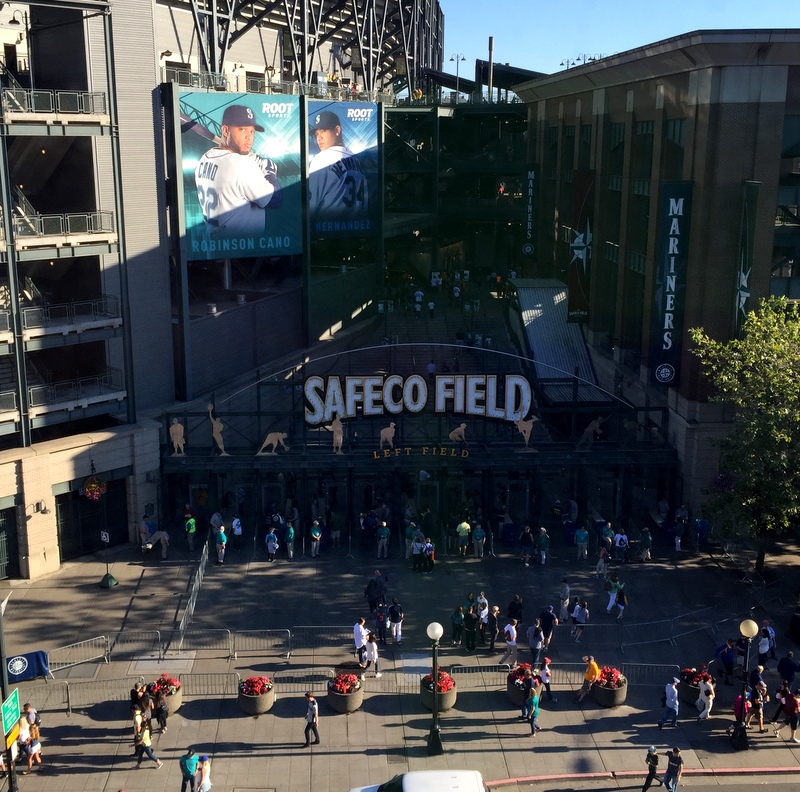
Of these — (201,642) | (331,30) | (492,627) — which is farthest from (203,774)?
(331,30)

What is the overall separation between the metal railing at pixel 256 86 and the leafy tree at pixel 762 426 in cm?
2389

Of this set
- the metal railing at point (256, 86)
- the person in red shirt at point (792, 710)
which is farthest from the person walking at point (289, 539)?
the metal railing at point (256, 86)

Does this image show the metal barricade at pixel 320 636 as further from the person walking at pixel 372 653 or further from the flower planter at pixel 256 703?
the flower planter at pixel 256 703

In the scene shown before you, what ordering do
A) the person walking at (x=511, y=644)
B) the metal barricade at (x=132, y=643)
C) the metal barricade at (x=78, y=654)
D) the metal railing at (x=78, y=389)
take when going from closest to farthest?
the person walking at (x=511, y=644), the metal barricade at (x=78, y=654), the metal barricade at (x=132, y=643), the metal railing at (x=78, y=389)

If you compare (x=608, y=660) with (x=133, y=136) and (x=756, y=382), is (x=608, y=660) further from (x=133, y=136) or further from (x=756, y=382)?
(x=133, y=136)

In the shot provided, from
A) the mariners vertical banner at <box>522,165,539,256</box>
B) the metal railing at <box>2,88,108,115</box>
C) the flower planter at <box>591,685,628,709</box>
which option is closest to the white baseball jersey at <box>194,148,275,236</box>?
the metal railing at <box>2,88,108,115</box>

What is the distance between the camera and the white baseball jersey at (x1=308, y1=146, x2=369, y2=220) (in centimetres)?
5088

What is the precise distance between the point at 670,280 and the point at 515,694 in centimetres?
1821

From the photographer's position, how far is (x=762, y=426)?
1196 inches

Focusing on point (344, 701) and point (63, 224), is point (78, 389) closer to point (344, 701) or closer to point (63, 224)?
→ point (63, 224)

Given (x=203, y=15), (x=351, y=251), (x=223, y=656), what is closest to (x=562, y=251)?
(x=351, y=251)

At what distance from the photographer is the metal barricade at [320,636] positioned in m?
28.4

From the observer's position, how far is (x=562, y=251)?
207 ft

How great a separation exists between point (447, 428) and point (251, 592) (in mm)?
14715
